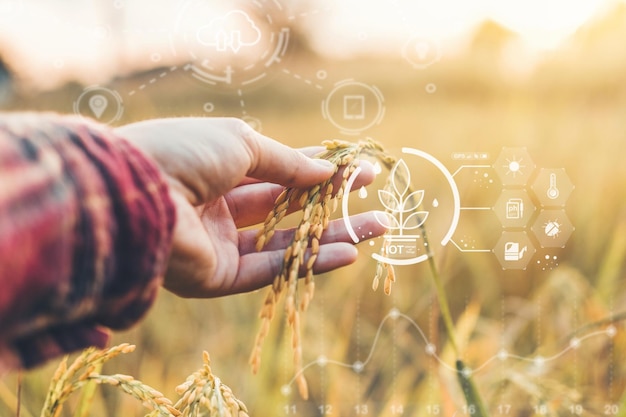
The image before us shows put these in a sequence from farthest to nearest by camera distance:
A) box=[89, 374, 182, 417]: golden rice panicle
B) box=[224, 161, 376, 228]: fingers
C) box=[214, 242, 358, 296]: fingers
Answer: box=[224, 161, 376, 228]: fingers, box=[214, 242, 358, 296]: fingers, box=[89, 374, 182, 417]: golden rice panicle

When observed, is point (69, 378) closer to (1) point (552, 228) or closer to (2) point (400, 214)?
(2) point (400, 214)

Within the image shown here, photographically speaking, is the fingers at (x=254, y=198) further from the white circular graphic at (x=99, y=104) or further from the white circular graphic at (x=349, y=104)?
the white circular graphic at (x=99, y=104)

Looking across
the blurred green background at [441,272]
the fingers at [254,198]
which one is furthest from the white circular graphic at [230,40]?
the fingers at [254,198]

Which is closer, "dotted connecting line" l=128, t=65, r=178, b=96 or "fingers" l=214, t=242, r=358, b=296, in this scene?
"fingers" l=214, t=242, r=358, b=296

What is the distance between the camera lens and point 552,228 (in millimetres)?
1438

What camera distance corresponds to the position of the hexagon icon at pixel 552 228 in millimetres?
1437

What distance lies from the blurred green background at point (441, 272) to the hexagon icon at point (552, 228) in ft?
0.07

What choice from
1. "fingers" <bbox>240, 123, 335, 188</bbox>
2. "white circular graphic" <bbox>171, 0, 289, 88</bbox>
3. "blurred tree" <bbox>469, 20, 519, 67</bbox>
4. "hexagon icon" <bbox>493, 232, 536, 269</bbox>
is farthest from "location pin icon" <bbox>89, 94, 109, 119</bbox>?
"hexagon icon" <bbox>493, 232, 536, 269</bbox>

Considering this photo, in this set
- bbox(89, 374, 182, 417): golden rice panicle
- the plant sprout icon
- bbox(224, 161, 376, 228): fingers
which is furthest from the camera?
the plant sprout icon

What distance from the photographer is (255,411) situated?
1426 mm

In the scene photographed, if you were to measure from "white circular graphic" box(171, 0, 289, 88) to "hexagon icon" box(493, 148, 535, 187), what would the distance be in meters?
0.53

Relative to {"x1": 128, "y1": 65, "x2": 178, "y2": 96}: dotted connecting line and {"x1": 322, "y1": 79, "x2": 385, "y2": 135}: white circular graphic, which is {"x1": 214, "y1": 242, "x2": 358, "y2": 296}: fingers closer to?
{"x1": 322, "y1": 79, "x2": 385, "y2": 135}: white circular graphic

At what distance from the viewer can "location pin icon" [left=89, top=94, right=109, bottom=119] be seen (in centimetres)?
140

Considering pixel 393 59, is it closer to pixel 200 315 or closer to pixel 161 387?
pixel 200 315
